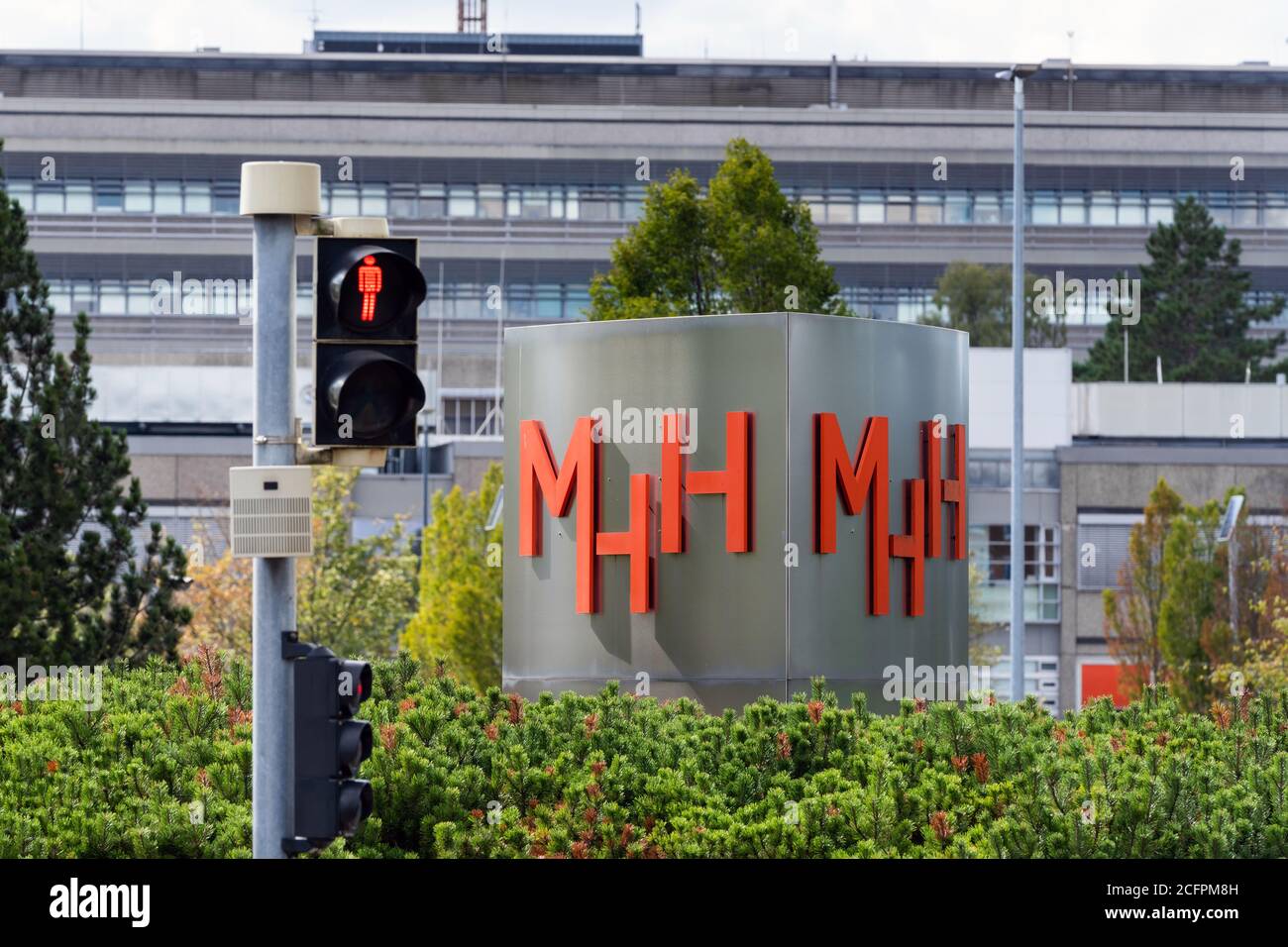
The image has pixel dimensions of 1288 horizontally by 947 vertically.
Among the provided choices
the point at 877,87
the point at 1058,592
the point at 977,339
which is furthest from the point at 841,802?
the point at 877,87

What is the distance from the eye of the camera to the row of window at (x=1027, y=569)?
198 ft

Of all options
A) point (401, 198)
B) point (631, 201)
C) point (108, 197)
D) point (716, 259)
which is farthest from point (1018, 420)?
point (108, 197)

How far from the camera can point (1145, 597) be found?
4822 cm

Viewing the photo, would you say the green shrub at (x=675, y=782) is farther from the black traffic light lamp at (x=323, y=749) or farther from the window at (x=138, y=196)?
the window at (x=138, y=196)

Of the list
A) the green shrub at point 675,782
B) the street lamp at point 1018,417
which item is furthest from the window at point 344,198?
the green shrub at point 675,782

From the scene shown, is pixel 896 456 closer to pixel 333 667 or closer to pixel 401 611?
pixel 333 667

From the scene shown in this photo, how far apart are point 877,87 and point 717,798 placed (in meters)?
88.2

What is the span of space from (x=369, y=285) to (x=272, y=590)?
1.26 metres

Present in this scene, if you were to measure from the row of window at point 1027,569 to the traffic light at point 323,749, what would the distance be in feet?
176

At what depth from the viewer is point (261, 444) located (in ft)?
25.1

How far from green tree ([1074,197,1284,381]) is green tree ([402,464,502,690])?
44947 mm

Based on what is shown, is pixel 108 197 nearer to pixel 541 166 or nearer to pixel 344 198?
pixel 344 198

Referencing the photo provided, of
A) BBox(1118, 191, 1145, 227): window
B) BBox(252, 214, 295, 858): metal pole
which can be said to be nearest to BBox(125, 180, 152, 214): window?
BBox(1118, 191, 1145, 227): window

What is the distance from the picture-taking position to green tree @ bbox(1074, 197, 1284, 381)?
268 ft
